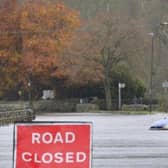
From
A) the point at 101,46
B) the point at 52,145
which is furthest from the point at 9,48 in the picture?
the point at 52,145

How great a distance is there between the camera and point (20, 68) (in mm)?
72938

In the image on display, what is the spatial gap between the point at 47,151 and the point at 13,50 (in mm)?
66296

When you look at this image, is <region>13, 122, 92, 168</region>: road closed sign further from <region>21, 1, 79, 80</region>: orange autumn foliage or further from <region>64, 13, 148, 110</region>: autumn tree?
<region>21, 1, 79, 80</region>: orange autumn foliage

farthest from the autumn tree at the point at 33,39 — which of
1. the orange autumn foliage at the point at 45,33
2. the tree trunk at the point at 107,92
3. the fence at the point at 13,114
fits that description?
the fence at the point at 13,114

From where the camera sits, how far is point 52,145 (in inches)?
302

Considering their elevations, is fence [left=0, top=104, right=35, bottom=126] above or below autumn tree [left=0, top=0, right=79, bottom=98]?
below

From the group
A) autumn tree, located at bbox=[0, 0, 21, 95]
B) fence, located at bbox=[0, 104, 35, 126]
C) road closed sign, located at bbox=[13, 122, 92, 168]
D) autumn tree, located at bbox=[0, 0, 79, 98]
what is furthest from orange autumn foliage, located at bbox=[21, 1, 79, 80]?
road closed sign, located at bbox=[13, 122, 92, 168]

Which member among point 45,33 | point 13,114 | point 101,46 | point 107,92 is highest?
point 45,33

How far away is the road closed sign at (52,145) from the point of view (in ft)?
25.1

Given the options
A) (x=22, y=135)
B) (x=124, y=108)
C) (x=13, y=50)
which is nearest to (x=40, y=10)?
(x=13, y=50)

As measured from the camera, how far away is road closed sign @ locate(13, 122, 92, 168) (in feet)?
25.1

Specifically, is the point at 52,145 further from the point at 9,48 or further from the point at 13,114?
the point at 9,48

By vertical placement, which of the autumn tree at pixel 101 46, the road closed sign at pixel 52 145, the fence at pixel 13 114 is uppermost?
the autumn tree at pixel 101 46

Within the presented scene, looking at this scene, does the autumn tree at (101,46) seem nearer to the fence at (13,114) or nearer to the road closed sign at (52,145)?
the fence at (13,114)
